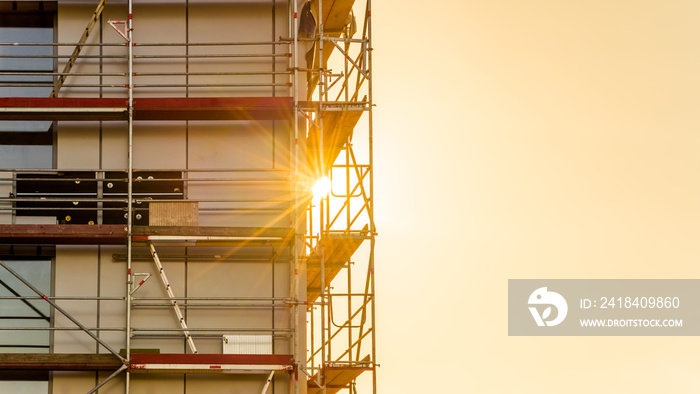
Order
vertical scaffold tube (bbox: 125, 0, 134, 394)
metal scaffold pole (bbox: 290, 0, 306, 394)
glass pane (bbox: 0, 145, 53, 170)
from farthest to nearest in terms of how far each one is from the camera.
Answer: glass pane (bbox: 0, 145, 53, 170), metal scaffold pole (bbox: 290, 0, 306, 394), vertical scaffold tube (bbox: 125, 0, 134, 394)

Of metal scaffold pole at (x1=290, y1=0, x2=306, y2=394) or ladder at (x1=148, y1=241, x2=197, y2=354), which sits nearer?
metal scaffold pole at (x1=290, y1=0, x2=306, y2=394)

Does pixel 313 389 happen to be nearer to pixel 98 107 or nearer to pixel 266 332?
pixel 266 332

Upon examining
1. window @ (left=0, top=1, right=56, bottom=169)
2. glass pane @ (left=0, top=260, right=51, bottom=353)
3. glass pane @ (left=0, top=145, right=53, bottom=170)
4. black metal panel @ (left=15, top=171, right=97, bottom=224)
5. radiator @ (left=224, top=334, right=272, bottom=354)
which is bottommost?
radiator @ (left=224, top=334, right=272, bottom=354)

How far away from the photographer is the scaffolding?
61.0 feet

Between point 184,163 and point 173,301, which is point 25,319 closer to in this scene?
point 173,301

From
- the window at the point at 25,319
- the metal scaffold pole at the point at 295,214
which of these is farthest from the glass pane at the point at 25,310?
the metal scaffold pole at the point at 295,214

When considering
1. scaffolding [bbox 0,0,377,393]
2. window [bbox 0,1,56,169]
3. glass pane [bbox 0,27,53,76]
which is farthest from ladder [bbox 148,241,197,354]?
glass pane [bbox 0,27,53,76]

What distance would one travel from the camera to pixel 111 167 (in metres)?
19.4

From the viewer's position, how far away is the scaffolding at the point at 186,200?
18578mm

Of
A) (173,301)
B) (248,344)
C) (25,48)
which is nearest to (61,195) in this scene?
(173,301)

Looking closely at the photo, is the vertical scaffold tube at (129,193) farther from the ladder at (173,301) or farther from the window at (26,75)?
the window at (26,75)

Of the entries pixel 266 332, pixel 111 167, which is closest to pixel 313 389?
pixel 266 332

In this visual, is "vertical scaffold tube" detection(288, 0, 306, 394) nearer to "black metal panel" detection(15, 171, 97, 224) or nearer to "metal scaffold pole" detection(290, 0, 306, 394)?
"metal scaffold pole" detection(290, 0, 306, 394)

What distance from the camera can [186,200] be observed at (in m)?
19.0
